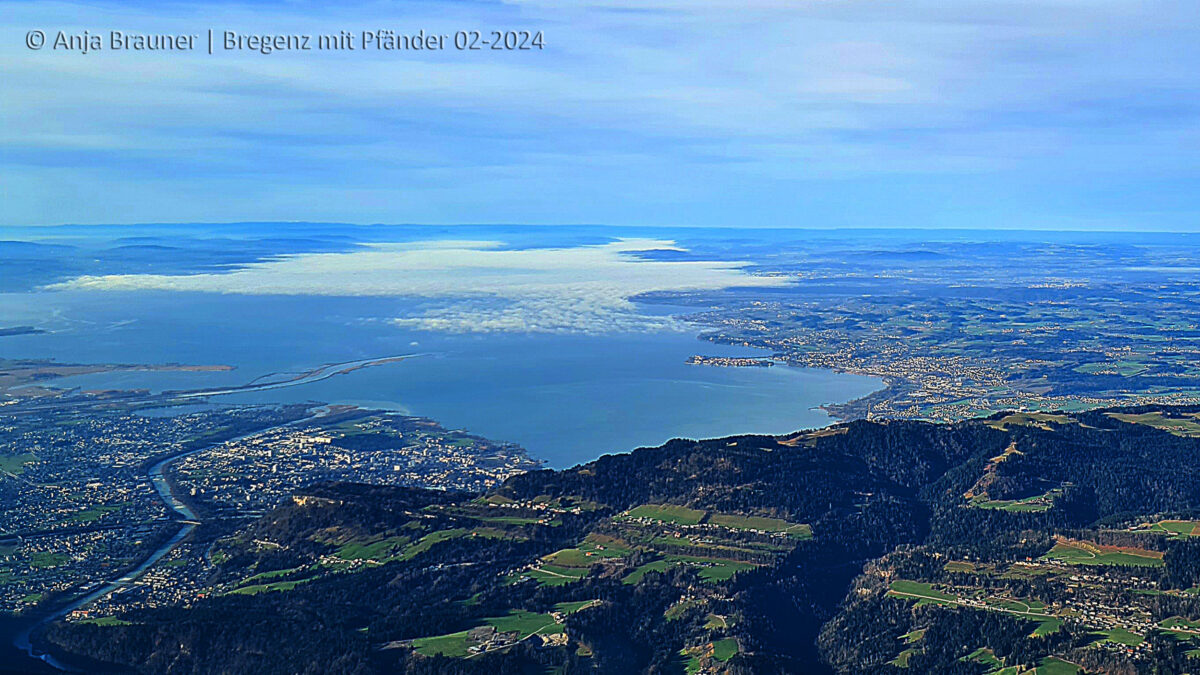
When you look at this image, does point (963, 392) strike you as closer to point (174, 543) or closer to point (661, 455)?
point (661, 455)

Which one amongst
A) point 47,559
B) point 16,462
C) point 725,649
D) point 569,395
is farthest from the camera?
point 569,395

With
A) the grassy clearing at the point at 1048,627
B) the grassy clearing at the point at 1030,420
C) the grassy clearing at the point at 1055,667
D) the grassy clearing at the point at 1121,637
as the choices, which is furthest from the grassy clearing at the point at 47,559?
the grassy clearing at the point at 1030,420

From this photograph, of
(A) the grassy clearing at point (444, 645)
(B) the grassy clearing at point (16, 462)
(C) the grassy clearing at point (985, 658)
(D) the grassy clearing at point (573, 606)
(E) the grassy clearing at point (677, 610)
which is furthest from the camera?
(B) the grassy clearing at point (16, 462)

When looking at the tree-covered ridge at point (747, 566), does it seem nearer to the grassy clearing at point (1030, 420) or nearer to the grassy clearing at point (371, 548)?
the grassy clearing at point (371, 548)

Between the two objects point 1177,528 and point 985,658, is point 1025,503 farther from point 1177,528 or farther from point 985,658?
point 985,658

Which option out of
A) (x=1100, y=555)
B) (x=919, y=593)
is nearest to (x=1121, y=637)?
(x=919, y=593)

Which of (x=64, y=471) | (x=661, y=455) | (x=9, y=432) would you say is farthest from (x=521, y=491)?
(x=9, y=432)
